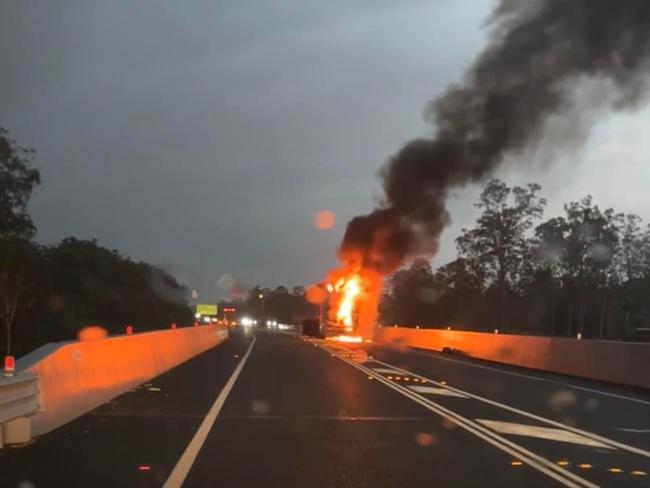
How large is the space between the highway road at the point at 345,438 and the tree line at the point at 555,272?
→ 7273 centimetres

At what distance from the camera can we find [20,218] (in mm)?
51812

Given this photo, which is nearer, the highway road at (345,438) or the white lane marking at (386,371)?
the highway road at (345,438)

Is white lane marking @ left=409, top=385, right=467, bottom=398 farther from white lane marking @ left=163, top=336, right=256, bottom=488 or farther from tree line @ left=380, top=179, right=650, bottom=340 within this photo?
tree line @ left=380, top=179, right=650, bottom=340

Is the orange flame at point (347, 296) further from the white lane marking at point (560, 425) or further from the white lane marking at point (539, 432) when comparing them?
the white lane marking at point (539, 432)

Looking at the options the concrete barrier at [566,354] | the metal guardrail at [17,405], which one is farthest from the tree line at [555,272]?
the metal guardrail at [17,405]

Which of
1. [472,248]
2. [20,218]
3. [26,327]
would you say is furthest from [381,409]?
[472,248]

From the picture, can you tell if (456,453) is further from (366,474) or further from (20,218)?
(20,218)

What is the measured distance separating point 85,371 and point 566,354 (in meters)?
15.5

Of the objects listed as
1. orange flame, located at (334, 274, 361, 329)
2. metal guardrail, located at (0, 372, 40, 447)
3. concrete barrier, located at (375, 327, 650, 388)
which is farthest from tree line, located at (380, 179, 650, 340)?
metal guardrail, located at (0, 372, 40, 447)

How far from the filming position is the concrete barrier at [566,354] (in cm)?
2148

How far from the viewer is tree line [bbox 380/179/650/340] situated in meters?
91.7

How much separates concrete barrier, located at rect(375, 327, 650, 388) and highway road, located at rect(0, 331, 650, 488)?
1.33 metres

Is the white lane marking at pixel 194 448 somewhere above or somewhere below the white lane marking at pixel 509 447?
below

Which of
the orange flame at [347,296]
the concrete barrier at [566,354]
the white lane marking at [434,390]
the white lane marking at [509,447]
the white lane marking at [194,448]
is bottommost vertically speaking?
the white lane marking at [194,448]
